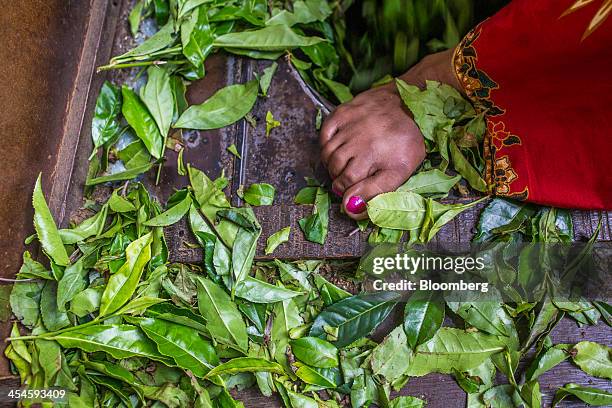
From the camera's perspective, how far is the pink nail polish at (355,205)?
845 millimetres

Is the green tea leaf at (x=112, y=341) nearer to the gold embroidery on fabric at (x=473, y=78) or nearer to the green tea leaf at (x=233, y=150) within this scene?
the green tea leaf at (x=233, y=150)

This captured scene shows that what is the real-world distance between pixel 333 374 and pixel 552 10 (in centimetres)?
58

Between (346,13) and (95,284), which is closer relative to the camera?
(95,284)

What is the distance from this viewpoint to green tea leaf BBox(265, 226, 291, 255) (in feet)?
2.79

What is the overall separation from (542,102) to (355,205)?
0.32 metres

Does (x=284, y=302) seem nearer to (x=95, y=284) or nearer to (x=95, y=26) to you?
(x=95, y=284)

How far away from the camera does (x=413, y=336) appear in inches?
31.4

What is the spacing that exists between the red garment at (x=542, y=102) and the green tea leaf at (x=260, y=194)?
13.7 inches

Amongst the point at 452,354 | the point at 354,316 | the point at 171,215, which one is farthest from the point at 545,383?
the point at 171,215

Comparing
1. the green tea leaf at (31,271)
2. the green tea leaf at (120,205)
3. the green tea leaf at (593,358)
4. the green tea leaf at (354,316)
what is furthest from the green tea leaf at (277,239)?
the green tea leaf at (593,358)

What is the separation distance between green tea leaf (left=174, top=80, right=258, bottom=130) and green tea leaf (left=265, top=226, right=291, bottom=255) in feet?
0.82

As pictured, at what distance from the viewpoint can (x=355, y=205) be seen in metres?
0.85

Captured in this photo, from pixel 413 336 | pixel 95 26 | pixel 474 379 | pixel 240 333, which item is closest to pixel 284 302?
pixel 240 333

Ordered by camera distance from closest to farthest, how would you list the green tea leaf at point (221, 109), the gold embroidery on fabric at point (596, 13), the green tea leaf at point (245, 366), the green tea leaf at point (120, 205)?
1. the gold embroidery on fabric at point (596, 13)
2. the green tea leaf at point (245, 366)
3. the green tea leaf at point (120, 205)
4. the green tea leaf at point (221, 109)
